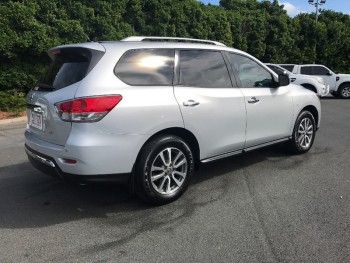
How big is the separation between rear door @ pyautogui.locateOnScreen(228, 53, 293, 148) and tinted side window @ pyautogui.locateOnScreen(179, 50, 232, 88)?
0.23 m

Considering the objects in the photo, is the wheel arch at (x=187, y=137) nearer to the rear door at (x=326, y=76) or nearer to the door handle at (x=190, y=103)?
the door handle at (x=190, y=103)

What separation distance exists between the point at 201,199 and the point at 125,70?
65.6 inches

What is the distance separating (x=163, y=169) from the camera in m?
4.31

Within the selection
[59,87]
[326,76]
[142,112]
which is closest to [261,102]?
[142,112]

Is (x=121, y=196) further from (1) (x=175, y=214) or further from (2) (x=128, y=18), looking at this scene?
(2) (x=128, y=18)

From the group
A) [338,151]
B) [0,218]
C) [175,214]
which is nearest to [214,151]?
[175,214]

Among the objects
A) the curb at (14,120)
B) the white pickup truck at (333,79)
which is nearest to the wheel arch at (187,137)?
the curb at (14,120)

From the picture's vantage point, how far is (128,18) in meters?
15.7

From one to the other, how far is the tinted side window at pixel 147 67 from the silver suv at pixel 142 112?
11 mm

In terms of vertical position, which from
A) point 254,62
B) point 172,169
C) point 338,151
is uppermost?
point 254,62

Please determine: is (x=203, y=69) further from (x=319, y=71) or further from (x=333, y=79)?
(x=333, y=79)

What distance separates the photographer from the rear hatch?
394 cm

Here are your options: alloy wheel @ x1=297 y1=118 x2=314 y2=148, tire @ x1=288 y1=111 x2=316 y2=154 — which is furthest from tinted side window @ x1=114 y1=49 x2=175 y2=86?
alloy wheel @ x1=297 y1=118 x2=314 y2=148

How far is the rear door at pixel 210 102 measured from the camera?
4477mm
